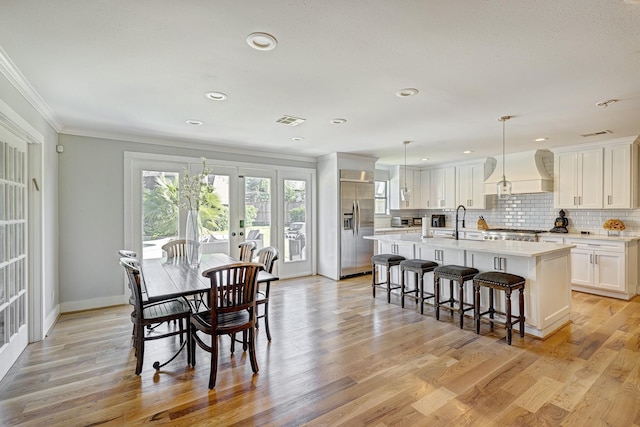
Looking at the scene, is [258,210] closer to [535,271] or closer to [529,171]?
[535,271]

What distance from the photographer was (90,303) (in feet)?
14.1

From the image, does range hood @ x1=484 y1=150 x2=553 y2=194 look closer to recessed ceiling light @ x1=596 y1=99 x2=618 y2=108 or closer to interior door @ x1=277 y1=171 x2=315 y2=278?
recessed ceiling light @ x1=596 y1=99 x2=618 y2=108

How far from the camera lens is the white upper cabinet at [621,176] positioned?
15.6 feet

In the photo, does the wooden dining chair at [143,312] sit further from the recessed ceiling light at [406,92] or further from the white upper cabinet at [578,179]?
the white upper cabinet at [578,179]

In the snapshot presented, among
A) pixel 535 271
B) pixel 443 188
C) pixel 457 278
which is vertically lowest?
pixel 457 278

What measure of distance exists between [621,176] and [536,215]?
1.50 m

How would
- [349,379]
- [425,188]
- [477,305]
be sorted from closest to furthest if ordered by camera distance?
[349,379] < [477,305] < [425,188]

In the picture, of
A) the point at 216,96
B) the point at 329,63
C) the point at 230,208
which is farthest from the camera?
the point at 230,208

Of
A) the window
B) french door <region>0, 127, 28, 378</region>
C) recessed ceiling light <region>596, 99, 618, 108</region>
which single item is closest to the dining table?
french door <region>0, 127, 28, 378</region>

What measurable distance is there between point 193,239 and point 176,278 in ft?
2.12

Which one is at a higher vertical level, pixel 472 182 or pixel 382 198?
pixel 472 182

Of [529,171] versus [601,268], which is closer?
[601,268]

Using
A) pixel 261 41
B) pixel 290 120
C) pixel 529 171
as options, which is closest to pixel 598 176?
pixel 529 171

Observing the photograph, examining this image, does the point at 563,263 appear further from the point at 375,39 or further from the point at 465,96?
the point at 375,39
